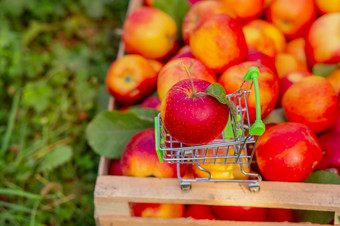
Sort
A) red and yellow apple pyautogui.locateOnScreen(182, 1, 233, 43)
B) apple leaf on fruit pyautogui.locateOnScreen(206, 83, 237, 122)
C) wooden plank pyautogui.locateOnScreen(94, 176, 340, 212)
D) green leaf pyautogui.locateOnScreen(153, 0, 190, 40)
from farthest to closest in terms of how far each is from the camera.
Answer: green leaf pyautogui.locateOnScreen(153, 0, 190, 40), red and yellow apple pyautogui.locateOnScreen(182, 1, 233, 43), wooden plank pyautogui.locateOnScreen(94, 176, 340, 212), apple leaf on fruit pyautogui.locateOnScreen(206, 83, 237, 122)

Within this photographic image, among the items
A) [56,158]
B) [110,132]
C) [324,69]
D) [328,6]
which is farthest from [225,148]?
[56,158]

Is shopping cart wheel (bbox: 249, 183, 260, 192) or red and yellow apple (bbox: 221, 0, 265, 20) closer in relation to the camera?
shopping cart wheel (bbox: 249, 183, 260, 192)

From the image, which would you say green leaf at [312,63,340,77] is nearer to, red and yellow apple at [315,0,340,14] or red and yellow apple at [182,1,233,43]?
red and yellow apple at [315,0,340,14]

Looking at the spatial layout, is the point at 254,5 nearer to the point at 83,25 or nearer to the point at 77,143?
the point at 77,143

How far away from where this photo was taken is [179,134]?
2.83 feet

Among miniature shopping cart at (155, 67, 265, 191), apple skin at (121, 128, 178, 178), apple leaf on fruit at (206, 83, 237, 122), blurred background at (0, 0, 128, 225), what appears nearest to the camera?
apple leaf on fruit at (206, 83, 237, 122)

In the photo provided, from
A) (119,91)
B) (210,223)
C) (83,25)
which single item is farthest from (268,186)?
(83,25)

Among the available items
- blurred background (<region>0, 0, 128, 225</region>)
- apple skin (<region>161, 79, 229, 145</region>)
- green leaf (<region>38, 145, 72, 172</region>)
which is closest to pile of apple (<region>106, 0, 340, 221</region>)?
apple skin (<region>161, 79, 229, 145</region>)

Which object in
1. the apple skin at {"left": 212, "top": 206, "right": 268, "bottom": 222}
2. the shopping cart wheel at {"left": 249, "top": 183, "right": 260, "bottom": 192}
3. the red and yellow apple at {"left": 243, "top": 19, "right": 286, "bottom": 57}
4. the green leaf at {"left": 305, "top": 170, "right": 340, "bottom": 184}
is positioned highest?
the red and yellow apple at {"left": 243, "top": 19, "right": 286, "bottom": 57}

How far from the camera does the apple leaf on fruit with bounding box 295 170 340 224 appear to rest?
107 cm

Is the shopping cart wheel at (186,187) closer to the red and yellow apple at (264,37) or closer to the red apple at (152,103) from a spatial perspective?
the red apple at (152,103)

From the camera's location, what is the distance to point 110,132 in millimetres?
1313

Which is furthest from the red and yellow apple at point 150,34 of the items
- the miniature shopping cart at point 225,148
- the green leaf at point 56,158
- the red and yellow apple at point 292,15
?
the green leaf at point 56,158

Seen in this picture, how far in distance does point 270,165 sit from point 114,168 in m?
0.56
